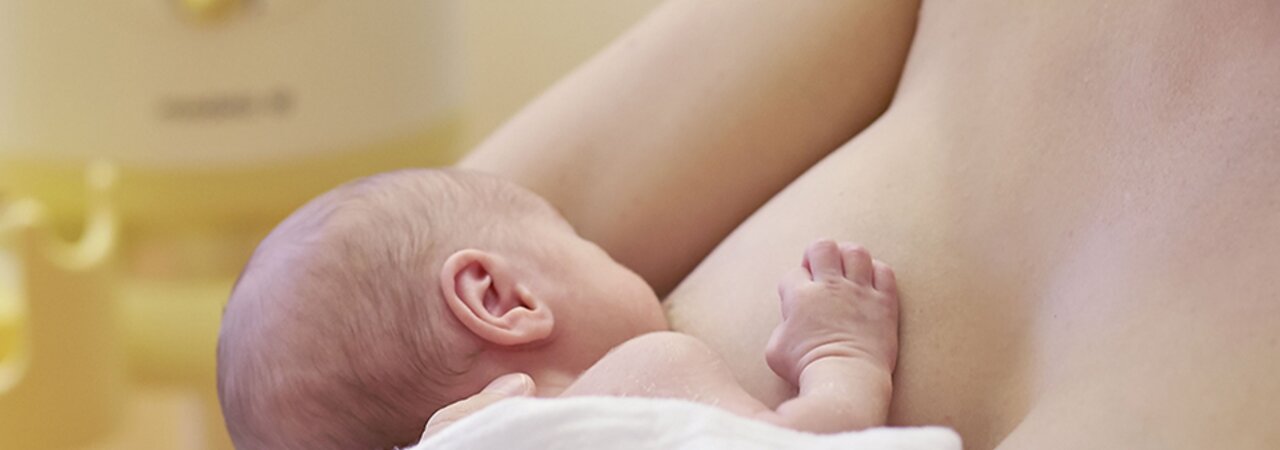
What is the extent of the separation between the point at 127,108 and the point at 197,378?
279mm

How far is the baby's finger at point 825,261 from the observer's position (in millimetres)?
755

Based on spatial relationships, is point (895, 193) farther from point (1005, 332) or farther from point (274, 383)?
point (274, 383)

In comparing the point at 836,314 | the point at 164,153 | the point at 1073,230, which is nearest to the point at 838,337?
the point at 836,314

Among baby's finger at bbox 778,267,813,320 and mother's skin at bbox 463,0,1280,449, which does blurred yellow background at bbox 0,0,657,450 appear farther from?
baby's finger at bbox 778,267,813,320

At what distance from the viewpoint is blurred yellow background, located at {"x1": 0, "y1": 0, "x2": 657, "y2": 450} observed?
1.38m

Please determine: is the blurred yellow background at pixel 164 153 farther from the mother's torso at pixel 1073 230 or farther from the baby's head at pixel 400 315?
the mother's torso at pixel 1073 230

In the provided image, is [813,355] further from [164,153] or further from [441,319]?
[164,153]

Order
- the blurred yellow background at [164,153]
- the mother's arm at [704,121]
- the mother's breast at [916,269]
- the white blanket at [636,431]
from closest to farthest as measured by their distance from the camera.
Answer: the white blanket at [636,431]
the mother's breast at [916,269]
the mother's arm at [704,121]
the blurred yellow background at [164,153]

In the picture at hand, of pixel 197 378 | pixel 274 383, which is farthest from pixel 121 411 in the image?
pixel 274 383

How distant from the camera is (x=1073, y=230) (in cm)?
71

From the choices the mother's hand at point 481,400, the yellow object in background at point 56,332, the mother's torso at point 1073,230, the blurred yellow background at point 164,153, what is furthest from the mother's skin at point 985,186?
the yellow object in background at point 56,332

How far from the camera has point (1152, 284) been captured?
667 millimetres

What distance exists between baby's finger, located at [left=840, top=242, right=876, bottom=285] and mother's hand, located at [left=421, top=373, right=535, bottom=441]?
0.17 meters

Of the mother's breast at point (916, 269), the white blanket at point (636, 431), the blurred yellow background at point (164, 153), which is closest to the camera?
the white blanket at point (636, 431)
